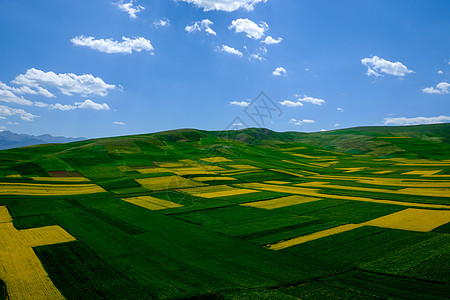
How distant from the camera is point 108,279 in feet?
61.3

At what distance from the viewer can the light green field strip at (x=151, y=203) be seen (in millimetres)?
42625

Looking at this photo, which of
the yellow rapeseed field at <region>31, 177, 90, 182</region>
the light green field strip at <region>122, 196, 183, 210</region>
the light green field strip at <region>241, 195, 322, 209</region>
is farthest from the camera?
the yellow rapeseed field at <region>31, 177, 90, 182</region>

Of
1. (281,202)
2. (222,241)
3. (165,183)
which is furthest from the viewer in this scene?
(165,183)

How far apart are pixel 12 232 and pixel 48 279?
51.6 feet

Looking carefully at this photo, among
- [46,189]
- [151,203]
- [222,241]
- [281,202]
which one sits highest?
[46,189]

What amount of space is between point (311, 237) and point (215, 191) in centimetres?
3068

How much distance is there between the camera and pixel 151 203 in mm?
45125

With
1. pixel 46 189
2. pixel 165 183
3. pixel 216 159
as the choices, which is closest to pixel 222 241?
pixel 165 183

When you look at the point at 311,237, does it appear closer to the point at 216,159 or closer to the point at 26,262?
the point at 26,262

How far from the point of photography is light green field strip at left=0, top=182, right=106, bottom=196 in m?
52.2

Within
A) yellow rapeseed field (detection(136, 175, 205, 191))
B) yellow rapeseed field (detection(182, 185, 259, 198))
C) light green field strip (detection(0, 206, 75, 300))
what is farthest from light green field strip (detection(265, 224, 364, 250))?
yellow rapeseed field (detection(136, 175, 205, 191))

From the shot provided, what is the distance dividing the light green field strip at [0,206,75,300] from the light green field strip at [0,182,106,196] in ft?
66.1

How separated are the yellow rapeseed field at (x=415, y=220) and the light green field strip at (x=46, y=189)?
48243 mm

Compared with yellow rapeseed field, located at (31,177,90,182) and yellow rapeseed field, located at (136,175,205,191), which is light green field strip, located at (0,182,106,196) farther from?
yellow rapeseed field, located at (136,175,205,191)
